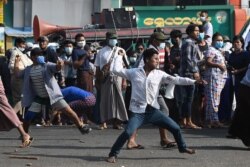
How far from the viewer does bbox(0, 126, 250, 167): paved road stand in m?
9.67

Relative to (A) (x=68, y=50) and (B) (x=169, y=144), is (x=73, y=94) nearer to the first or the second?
(B) (x=169, y=144)

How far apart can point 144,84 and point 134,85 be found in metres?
0.14

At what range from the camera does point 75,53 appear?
1485 centimetres

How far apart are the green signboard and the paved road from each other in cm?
1330

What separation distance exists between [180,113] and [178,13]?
13.1m

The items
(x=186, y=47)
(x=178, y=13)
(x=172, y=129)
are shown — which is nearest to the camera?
(x=172, y=129)

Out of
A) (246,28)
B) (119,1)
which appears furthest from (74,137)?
(119,1)

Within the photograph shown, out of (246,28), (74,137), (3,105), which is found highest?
(246,28)

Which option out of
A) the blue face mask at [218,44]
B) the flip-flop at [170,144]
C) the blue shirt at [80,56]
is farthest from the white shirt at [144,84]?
the blue shirt at [80,56]

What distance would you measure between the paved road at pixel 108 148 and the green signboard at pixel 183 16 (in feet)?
43.6

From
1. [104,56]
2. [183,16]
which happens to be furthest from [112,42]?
[183,16]

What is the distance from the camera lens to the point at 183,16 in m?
26.8

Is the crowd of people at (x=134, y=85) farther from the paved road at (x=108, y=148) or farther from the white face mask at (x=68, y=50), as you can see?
the paved road at (x=108, y=148)

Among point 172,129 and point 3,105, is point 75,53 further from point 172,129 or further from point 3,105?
point 172,129
